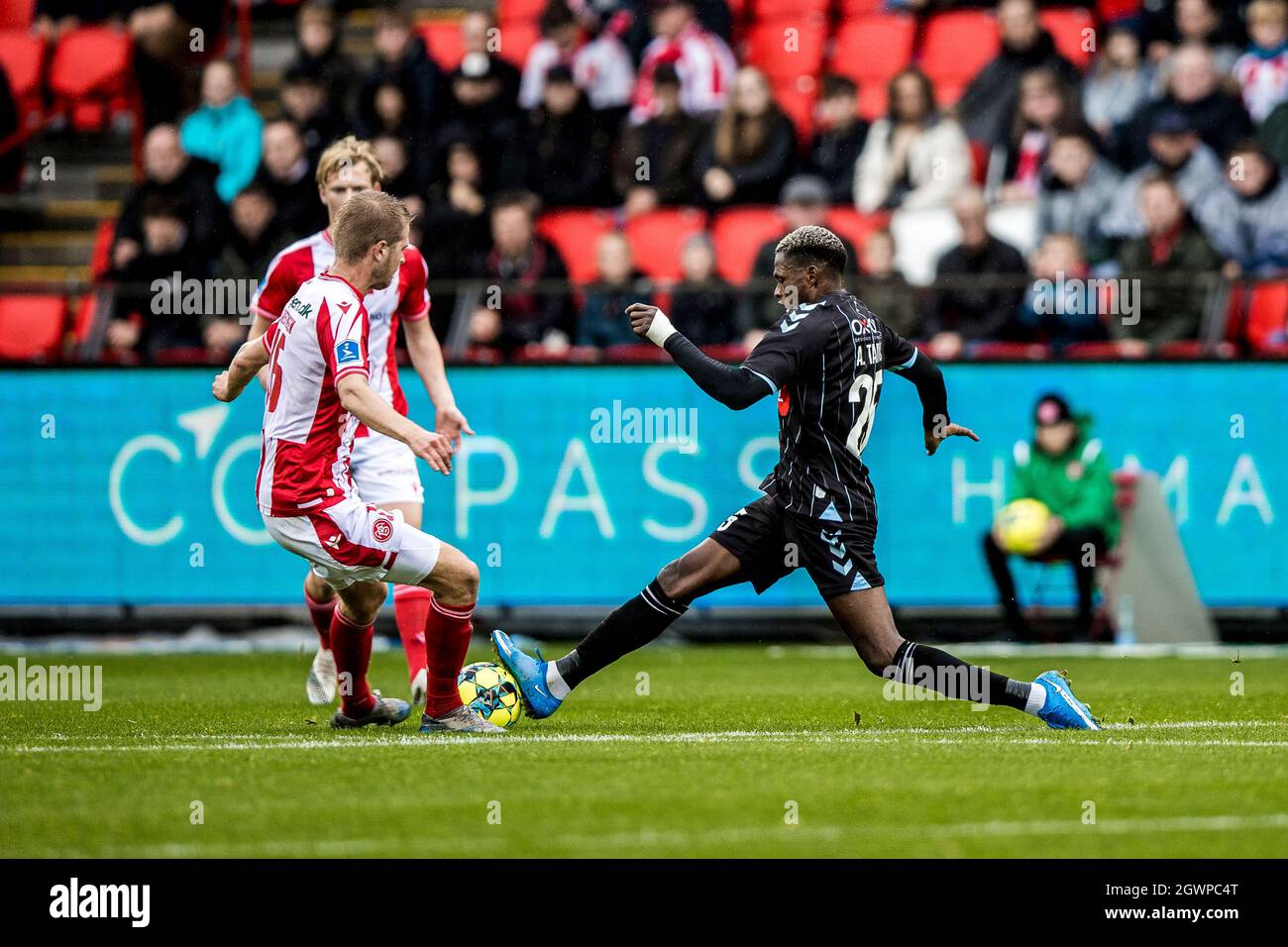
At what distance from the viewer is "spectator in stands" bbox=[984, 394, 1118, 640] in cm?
1284

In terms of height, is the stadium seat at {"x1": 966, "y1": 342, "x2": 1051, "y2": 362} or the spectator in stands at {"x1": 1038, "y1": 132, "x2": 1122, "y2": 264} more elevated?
the spectator in stands at {"x1": 1038, "y1": 132, "x2": 1122, "y2": 264}

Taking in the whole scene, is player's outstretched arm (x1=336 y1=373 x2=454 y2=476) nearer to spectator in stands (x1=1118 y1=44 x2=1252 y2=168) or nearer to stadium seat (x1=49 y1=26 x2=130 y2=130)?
spectator in stands (x1=1118 y1=44 x2=1252 y2=168)

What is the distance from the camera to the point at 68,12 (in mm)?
19406

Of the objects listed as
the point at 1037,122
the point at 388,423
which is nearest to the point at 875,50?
the point at 1037,122

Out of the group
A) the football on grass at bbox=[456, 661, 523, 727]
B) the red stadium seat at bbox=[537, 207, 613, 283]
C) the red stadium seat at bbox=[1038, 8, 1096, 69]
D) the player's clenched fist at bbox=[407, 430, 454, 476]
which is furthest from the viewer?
the red stadium seat at bbox=[1038, 8, 1096, 69]

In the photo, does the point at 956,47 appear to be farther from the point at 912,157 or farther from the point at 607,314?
the point at 607,314

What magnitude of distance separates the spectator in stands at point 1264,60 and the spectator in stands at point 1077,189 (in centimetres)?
149

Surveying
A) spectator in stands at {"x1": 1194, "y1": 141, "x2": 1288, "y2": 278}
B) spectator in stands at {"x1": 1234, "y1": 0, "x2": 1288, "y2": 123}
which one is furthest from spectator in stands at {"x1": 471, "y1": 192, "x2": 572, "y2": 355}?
spectator in stands at {"x1": 1234, "y1": 0, "x2": 1288, "y2": 123}

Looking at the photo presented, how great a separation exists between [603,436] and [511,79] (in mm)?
4749

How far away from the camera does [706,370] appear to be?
7.41 m

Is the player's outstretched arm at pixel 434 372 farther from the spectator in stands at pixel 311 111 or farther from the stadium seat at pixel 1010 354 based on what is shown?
the spectator in stands at pixel 311 111

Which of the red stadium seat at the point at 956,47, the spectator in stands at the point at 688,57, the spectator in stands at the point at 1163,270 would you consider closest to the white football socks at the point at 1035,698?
the spectator in stands at the point at 1163,270

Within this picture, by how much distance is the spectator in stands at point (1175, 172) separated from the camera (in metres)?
14.8

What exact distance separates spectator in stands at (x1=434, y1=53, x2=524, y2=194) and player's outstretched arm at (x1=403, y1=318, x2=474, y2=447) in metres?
7.31
